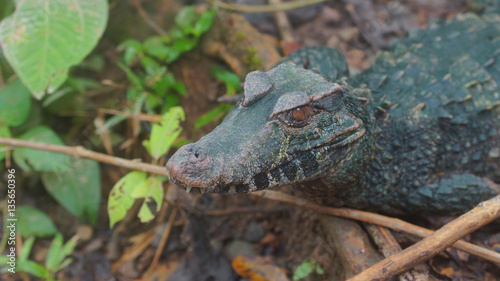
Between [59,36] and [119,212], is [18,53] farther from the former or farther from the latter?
[119,212]

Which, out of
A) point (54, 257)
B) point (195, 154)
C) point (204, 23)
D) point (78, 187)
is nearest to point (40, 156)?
point (78, 187)

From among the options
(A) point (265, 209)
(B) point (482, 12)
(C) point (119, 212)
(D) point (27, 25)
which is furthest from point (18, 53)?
(B) point (482, 12)

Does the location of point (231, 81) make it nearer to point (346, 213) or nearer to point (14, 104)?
point (346, 213)

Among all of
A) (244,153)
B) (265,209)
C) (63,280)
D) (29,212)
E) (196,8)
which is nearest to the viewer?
(244,153)

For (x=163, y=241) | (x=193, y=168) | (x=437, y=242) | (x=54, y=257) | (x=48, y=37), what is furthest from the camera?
(x=163, y=241)

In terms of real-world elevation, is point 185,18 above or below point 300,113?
below

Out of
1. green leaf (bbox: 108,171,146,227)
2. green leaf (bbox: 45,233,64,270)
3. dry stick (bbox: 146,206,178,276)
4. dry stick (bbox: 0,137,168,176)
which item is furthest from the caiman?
green leaf (bbox: 45,233,64,270)

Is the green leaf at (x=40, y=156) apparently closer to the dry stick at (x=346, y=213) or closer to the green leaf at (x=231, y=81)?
the dry stick at (x=346, y=213)
